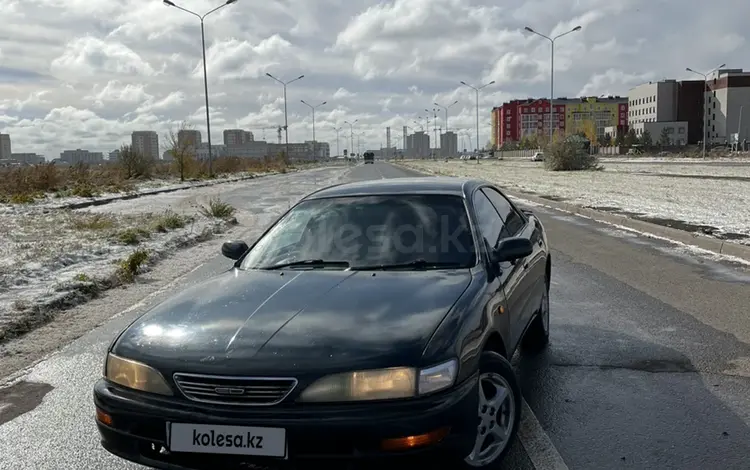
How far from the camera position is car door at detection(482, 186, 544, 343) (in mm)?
4203

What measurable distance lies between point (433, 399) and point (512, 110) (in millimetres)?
191926

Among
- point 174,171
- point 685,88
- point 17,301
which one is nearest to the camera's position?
point 17,301

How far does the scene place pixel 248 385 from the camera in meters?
2.63

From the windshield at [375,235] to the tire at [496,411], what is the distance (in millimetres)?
720

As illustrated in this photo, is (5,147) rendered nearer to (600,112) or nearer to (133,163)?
(133,163)

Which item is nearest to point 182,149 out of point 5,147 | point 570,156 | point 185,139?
point 185,139

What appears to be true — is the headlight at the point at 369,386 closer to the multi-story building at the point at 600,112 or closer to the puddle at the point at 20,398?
the puddle at the point at 20,398

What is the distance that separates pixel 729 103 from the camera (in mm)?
130500

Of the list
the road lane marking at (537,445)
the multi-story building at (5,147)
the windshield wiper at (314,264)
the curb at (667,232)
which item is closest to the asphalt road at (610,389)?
the road lane marking at (537,445)

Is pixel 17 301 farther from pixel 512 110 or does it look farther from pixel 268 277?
pixel 512 110

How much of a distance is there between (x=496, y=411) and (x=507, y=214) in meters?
2.28

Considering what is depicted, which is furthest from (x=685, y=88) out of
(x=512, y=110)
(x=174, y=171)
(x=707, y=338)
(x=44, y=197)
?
(x=707, y=338)

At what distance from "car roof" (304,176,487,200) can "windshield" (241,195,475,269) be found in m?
0.08

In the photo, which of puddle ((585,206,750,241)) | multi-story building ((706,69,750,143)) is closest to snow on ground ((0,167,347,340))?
puddle ((585,206,750,241))
